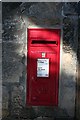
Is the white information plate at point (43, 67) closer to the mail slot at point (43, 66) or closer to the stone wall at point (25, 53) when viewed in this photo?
the mail slot at point (43, 66)

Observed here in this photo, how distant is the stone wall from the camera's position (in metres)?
7.54

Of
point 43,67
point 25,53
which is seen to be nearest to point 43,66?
point 43,67

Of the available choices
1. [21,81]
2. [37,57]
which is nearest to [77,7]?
[37,57]

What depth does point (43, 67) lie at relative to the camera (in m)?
7.64

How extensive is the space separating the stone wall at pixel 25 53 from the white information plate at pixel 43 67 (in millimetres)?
259

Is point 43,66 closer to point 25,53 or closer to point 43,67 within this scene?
point 43,67

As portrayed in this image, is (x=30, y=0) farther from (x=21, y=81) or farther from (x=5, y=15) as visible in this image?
(x=21, y=81)

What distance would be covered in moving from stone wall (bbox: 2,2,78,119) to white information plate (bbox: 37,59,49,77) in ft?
0.85

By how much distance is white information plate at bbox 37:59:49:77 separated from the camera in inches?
301

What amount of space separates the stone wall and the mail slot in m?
0.08

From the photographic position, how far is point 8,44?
7.66 m

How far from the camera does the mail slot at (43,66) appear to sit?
7.57 metres

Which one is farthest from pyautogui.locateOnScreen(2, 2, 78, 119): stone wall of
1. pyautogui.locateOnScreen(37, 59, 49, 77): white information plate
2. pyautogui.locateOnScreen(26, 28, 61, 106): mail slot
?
pyautogui.locateOnScreen(37, 59, 49, 77): white information plate

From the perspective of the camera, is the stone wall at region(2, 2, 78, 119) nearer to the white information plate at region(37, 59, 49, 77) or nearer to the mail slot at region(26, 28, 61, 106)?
the mail slot at region(26, 28, 61, 106)
